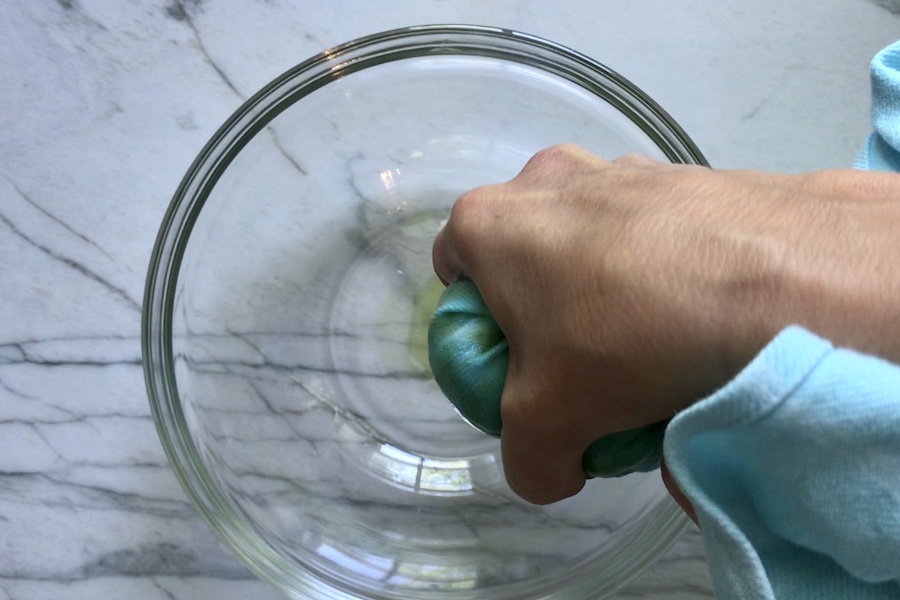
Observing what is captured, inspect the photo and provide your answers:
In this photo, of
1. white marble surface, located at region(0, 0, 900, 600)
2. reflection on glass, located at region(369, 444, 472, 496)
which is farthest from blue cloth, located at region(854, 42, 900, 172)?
reflection on glass, located at region(369, 444, 472, 496)

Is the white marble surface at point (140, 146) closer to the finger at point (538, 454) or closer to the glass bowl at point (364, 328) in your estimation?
the glass bowl at point (364, 328)

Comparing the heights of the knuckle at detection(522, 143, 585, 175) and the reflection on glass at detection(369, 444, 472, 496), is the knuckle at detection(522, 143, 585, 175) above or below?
above

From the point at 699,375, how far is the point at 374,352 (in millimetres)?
404

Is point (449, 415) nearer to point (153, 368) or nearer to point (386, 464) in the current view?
point (386, 464)

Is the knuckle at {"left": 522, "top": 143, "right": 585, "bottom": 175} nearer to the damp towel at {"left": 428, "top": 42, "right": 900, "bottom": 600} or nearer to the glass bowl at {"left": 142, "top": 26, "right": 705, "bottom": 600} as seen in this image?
the glass bowl at {"left": 142, "top": 26, "right": 705, "bottom": 600}

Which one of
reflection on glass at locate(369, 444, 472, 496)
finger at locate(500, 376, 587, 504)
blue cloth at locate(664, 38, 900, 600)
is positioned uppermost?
blue cloth at locate(664, 38, 900, 600)

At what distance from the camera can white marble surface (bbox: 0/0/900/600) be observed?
69 cm

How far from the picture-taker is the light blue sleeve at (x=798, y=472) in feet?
1.01

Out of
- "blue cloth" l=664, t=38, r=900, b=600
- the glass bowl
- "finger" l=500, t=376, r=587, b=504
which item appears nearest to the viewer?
"blue cloth" l=664, t=38, r=900, b=600

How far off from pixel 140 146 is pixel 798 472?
64 cm

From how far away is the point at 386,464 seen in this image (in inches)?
28.7

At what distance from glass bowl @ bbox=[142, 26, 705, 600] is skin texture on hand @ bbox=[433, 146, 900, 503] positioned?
7.4 inches

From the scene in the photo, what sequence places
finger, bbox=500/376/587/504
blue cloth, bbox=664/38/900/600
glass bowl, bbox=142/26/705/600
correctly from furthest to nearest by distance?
glass bowl, bbox=142/26/705/600 < finger, bbox=500/376/587/504 < blue cloth, bbox=664/38/900/600

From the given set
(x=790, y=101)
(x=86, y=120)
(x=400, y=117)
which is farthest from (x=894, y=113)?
(x=86, y=120)
